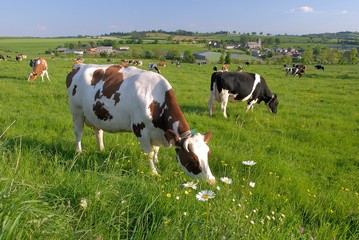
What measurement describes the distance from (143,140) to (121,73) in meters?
1.33

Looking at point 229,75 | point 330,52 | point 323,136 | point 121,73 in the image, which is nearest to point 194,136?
point 121,73

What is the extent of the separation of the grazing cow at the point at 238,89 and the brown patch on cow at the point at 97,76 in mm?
5536

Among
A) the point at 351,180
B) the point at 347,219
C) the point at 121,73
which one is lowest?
the point at 351,180

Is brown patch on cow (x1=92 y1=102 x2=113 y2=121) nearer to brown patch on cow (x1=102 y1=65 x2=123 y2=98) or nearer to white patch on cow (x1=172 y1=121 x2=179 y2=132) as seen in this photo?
brown patch on cow (x1=102 y1=65 x2=123 y2=98)

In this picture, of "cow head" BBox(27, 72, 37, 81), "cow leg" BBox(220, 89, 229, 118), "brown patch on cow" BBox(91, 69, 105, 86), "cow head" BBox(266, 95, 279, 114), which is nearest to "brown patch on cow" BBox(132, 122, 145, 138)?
"brown patch on cow" BBox(91, 69, 105, 86)

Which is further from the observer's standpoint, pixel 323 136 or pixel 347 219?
pixel 323 136

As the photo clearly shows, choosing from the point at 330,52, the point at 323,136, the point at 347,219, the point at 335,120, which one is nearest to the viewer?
the point at 347,219

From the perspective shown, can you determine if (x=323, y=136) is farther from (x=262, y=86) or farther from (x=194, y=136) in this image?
(x=194, y=136)

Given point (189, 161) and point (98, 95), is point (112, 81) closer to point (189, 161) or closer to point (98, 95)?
point (98, 95)

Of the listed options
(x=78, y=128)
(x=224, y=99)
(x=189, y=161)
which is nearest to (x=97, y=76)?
(x=78, y=128)

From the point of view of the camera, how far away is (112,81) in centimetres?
557

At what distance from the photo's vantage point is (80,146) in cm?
609

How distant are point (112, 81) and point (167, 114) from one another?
127 centimetres

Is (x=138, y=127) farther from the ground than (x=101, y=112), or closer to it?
closer to it
